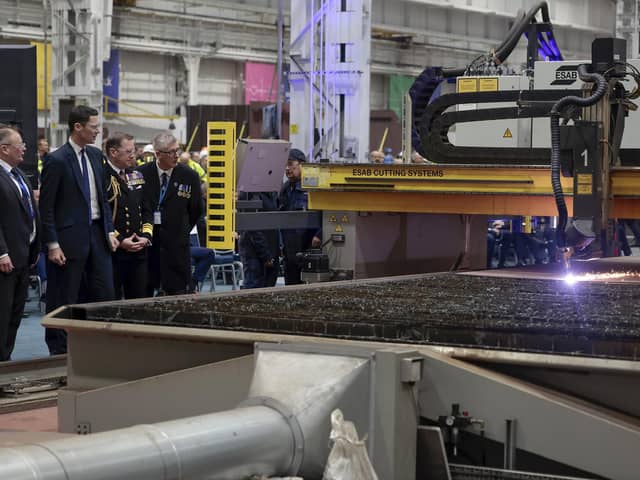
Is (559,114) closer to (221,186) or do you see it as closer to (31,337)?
(221,186)

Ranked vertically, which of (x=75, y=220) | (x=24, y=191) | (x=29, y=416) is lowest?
(x=29, y=416)

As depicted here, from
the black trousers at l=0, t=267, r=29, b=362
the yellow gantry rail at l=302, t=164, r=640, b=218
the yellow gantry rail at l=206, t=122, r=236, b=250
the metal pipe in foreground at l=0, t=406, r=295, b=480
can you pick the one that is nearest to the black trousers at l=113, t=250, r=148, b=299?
the yellow gantry rail at l=206, t=122, r=236, b=250

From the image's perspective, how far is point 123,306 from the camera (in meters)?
3.78

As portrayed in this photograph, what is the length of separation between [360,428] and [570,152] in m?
3.31

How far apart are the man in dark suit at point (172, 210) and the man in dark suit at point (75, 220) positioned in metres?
0.71

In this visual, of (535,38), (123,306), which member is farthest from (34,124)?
(535,38)

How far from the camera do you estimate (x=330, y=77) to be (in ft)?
44.1

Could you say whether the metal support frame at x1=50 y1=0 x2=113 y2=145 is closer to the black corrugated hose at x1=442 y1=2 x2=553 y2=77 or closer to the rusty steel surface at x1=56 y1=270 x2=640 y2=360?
the black corrugated hose at x1=442 y1=2 x2=553 y2=77

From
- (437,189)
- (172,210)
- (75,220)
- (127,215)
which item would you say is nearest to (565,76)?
(437,189)

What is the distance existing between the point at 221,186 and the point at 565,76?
9.52ft

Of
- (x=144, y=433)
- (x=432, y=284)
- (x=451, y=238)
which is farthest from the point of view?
(x=451, y=238)

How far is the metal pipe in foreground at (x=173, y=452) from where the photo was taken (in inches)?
92.4

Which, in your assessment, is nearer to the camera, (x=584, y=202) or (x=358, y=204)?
(x=584, y=202)

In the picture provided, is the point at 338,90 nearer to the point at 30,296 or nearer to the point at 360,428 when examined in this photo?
the point at 30,296
